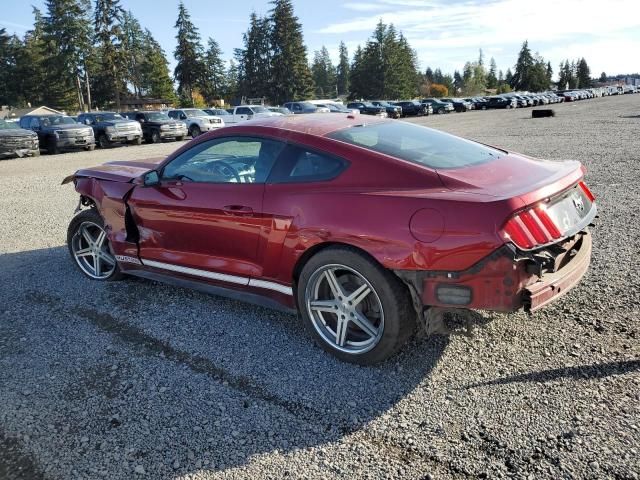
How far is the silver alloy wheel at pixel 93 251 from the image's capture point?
205 inches

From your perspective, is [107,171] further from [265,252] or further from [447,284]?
[447,284]

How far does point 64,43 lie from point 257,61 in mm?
29349

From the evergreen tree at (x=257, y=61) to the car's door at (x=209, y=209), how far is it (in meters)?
83.2

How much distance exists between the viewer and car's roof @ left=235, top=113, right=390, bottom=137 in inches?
147

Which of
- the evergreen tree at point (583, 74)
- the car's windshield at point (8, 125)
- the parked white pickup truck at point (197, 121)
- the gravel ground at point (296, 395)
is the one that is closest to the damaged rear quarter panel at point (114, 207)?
the gravel ground at point (296, 395)

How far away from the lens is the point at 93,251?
5.25 metres

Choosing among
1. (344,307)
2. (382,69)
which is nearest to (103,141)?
(344,307)

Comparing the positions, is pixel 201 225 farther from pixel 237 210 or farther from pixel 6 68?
pixel 6 68

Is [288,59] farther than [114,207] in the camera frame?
Yes

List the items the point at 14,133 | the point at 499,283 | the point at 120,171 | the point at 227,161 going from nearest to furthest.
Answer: the point at 499,283 → the point at 227,161 → the point at 120,171 → the point at 14,133

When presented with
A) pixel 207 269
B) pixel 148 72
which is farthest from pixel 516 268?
pixel 148 72

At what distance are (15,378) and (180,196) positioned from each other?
1712 millimetres

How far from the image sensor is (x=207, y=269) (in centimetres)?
405

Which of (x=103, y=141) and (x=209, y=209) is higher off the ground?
(x=103, y=141)
